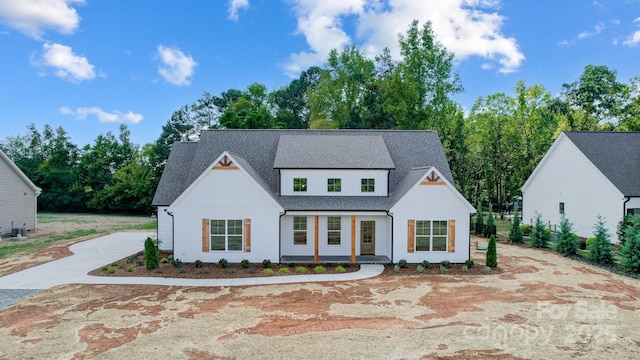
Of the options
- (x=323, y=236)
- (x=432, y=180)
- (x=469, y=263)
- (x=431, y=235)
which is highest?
(x=432, y=180)

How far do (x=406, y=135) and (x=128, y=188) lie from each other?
127 feet

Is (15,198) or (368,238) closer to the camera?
(368,238)

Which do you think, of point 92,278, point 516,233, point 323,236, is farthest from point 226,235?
point 516,233

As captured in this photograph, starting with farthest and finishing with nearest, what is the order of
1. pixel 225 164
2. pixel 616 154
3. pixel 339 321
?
1. pixel 616 154
2. pixel 225 164
3. pixel 339 321

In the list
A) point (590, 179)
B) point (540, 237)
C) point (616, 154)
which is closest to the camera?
point (540, 237)

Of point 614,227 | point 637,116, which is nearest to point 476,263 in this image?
point 614,227

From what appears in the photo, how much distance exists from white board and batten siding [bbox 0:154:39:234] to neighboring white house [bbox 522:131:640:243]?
3933 centimetres

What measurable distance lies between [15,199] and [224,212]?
21048 mm

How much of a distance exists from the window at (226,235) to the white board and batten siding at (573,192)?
848 inches

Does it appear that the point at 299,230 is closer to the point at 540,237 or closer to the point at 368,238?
the point at 368,238

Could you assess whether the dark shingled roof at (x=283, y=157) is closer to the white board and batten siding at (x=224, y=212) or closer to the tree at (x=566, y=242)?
the white board and batten siding at (x=224, y=212)

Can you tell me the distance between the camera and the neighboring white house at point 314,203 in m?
17.6

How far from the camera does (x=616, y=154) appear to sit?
2433 centimetres

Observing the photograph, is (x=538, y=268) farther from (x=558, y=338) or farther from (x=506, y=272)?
(x=558, y=338)
